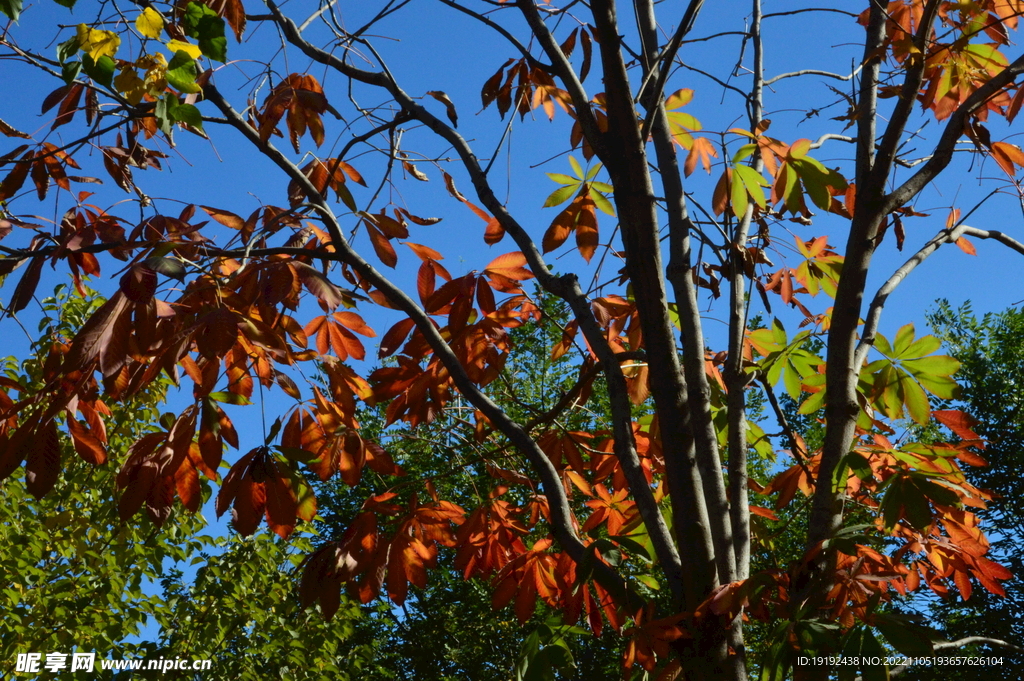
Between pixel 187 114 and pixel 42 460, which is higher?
pixel 187 114

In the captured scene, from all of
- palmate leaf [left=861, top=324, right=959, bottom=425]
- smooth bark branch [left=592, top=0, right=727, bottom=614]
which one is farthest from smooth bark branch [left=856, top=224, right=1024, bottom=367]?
smooth bark branch [left=592, top=0, right=727, bottom=614]

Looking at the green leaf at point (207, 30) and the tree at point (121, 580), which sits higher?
the green leaf at point (207, 30)

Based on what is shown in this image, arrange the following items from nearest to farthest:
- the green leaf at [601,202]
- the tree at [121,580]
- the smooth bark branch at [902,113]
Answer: the smooth bark branch at [902,113], the green leaf at [601,202], the tree at [121,580]

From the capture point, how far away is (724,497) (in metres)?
1.42

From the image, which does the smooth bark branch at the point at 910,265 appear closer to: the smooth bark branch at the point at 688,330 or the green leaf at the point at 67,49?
the smooth bark branch at the point at 688,330

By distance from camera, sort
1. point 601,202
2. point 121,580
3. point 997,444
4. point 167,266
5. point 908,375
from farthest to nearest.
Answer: point 997,444, point 121,580, point 601,202, point 908,375, point 167,266

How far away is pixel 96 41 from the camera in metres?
1.38

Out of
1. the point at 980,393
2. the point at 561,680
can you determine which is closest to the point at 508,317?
the point at 561,680

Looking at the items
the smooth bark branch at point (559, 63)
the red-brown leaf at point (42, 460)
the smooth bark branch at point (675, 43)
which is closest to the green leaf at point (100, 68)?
the red-brown leaf at point (42, 460)

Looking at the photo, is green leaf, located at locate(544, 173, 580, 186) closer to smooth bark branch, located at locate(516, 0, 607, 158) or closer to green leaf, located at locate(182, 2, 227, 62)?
smooth bark branch, located at locate(516, 0, 607, 158)

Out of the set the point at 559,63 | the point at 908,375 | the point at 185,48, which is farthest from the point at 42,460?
the point at 908,375

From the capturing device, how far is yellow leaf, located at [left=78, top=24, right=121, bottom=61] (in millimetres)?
1354

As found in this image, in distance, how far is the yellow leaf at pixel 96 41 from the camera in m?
1.35

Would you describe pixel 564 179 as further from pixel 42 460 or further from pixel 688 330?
pixel 42 460
